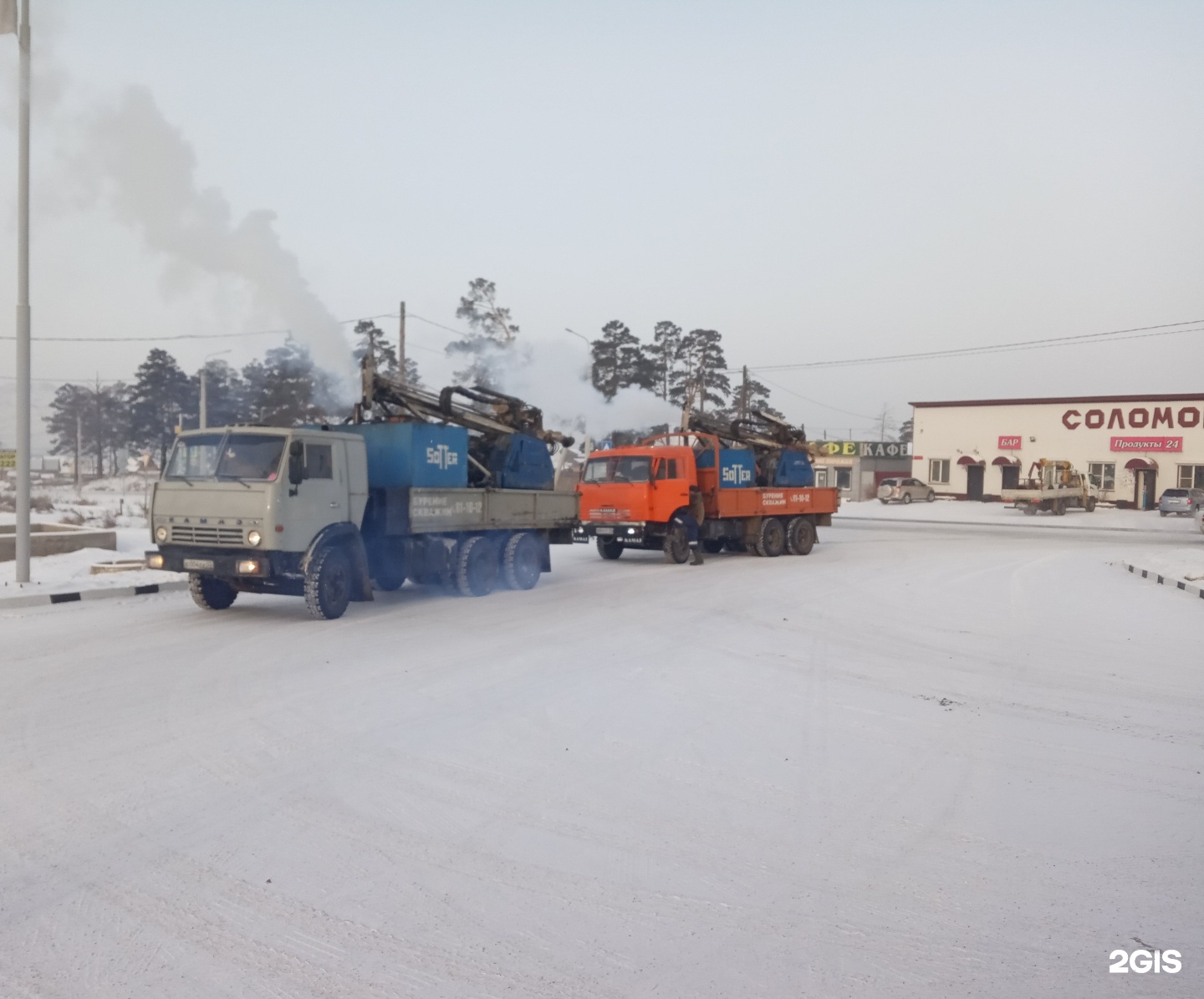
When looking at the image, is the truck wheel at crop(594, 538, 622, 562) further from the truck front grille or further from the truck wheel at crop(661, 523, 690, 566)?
the truck front grille

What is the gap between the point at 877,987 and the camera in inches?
140

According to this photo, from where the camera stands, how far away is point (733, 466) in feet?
71.6

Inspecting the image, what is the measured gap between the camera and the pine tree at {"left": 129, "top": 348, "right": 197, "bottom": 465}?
225 feet

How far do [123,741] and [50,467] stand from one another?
Result: 9318cm

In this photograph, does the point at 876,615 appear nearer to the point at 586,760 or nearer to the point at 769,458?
the point at 586,760

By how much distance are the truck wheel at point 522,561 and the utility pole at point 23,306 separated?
6816 millimetres

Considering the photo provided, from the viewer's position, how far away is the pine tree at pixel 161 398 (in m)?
68.5

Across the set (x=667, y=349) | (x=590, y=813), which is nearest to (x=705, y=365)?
(x=667, y=349)

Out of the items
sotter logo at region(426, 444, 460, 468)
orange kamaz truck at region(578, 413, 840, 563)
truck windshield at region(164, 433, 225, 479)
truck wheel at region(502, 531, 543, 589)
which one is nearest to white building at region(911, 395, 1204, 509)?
orange kamaz truck at region(578, 413, 840, 563)

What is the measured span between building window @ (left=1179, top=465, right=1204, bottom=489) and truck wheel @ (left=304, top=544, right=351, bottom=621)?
175 feet

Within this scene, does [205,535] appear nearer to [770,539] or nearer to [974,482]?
[770,539]

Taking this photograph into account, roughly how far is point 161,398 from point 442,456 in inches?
2452

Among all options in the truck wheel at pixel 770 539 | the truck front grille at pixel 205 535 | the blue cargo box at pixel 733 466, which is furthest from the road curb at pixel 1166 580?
the truck front grille at pixel 205 535

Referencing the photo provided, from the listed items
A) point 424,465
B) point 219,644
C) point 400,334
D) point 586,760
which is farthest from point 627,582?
point 400,334
